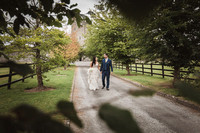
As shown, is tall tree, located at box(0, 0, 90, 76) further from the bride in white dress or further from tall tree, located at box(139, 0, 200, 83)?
the bride in white dress

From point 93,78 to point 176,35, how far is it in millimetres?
4242

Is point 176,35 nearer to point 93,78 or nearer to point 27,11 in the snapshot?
point 93,78

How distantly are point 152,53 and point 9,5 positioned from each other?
599 centimetres

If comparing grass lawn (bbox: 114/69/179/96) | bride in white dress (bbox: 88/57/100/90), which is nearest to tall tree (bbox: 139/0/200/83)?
grass lawn (bbox: 114/69/179/96)

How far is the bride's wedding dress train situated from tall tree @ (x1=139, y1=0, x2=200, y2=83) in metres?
2.81

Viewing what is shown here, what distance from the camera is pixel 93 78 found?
21.9 feet

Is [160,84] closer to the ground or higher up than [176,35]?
closer to the ground

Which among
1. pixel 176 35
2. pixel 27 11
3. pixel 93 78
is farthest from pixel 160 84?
pixel 27 11

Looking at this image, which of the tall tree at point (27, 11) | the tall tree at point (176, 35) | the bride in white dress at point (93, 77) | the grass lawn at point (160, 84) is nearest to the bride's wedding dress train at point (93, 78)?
the bride in white dress at point (93, 77)

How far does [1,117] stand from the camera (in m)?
0.29

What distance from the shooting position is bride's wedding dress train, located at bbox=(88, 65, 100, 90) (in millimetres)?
6482

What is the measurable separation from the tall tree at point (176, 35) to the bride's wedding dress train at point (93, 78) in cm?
281

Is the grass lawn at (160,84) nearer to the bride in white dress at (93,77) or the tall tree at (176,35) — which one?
the tall tree at (176,35)

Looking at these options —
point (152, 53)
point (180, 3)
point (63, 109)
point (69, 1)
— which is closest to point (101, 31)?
point (152, 53)
